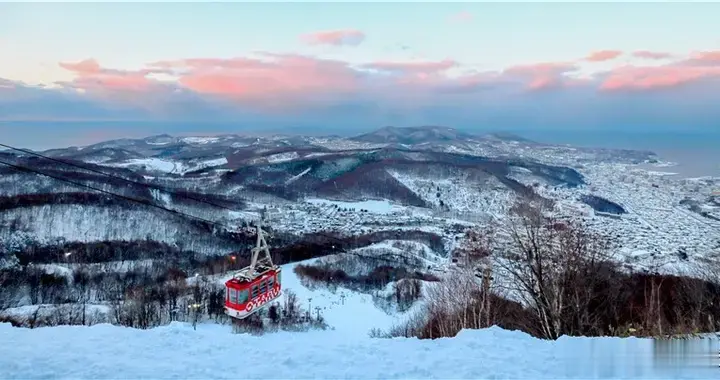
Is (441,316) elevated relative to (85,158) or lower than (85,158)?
lower

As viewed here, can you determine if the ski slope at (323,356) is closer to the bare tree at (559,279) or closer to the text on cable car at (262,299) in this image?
the bare tree at (559,279)

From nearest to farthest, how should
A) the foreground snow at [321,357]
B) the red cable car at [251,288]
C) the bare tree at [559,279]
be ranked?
the foreground snow at [321,357], the bare tree at [559,279], the red cable car at [251,288]

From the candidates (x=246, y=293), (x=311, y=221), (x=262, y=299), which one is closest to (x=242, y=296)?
(x=246, y=293)

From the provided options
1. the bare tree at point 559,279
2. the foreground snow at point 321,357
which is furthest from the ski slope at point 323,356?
the bare tree at point 559,279

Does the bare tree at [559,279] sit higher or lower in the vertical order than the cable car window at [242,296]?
higher

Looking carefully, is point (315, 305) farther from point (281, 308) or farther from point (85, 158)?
point (85, 158)

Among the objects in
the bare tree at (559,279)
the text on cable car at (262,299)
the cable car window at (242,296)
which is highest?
the bare tree at (559,279)

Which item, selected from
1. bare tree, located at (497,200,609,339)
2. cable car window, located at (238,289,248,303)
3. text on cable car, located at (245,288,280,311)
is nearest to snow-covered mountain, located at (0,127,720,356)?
text on cable car, located at (245,288,280,311)

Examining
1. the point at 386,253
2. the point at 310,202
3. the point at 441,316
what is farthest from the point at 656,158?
the point at 441,316
